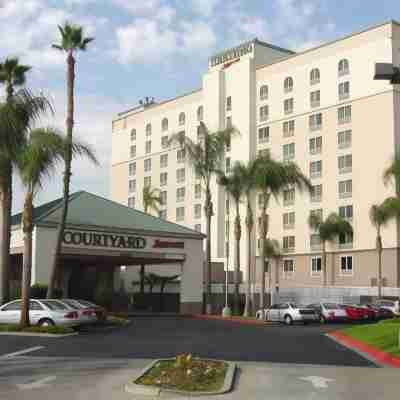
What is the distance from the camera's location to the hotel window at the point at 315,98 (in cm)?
7338

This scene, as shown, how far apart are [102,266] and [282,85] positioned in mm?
28877

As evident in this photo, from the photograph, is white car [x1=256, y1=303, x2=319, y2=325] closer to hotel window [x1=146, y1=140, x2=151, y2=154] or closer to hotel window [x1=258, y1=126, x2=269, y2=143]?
hotel window [x1=258, y1=126, x2=269, y2=143]

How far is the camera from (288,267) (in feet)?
244

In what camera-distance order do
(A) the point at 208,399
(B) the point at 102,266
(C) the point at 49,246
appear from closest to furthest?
1. (A) the point at 208,399
2. (C) the point at 49,246
3. (B) the point at 102,266

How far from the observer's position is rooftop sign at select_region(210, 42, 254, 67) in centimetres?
8269

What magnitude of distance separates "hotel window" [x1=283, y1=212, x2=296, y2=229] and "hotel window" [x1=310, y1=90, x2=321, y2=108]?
36.5 feet

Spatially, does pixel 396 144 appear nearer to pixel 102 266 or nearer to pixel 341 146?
pixel 341 146

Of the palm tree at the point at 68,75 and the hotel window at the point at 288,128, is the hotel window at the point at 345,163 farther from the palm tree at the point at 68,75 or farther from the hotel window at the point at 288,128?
the palm tree at the point at 68,75

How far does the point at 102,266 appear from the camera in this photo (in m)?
61.4

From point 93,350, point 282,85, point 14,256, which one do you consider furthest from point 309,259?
point 93,350

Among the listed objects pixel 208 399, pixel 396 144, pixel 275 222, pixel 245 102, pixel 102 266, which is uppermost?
pixel 245 102

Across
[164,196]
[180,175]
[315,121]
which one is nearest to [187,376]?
[315,121]

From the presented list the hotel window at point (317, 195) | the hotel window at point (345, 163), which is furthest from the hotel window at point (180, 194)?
the hotel window at point (345, 163)

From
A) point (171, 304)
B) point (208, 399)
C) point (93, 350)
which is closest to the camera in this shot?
point (208, 399)
